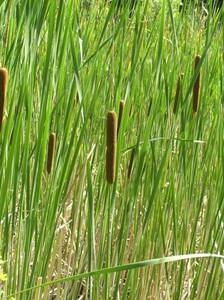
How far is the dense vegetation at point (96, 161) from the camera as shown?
40.4 inches

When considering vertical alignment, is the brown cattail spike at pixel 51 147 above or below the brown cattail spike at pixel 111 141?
below

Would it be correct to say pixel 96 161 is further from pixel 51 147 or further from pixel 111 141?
pixel 111 141

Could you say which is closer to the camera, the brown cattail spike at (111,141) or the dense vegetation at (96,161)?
the brown cattail spike at (111,141)

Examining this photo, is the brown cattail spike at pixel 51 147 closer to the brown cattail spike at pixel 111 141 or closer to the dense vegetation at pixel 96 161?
the dense vegetation at pixel 96 161

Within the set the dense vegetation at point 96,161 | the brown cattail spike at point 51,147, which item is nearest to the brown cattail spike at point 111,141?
the dense vegetation at point 96,161

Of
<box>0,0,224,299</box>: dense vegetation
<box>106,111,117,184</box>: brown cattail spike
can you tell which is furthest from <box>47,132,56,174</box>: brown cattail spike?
<box>106,111,117,184</box>: brown cattail spike

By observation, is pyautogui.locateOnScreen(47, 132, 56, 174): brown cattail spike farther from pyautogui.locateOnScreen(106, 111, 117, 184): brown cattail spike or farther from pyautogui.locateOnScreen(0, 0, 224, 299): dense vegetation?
pyautogui.locateOnScreen(106, 111, 117, 184): brown cattail spike

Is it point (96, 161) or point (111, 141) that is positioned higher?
point (111, 141)

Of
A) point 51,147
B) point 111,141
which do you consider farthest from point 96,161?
point 111,141

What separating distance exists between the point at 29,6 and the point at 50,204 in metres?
0.33

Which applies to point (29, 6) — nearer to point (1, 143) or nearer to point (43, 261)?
point (1, 143)

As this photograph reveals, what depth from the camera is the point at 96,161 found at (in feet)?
5.35

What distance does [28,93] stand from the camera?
1.03 m

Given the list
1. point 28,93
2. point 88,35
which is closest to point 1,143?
point 28,93
